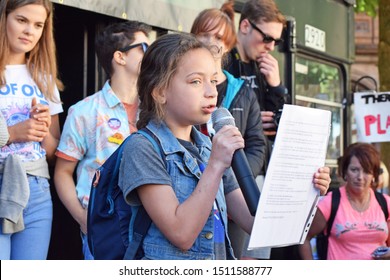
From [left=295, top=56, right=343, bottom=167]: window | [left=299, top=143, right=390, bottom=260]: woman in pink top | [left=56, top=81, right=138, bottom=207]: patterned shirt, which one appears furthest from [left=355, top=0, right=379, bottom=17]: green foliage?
[left=56, top=81, right=138, bottom=207]: patterned shirt

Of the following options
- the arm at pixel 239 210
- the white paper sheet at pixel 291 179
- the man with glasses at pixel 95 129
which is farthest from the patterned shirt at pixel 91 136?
the white paper sheet at pixel 291 179

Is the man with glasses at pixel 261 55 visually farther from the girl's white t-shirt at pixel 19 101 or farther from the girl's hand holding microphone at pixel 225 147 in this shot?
the girl's hand holding microphone at pixel 225 147

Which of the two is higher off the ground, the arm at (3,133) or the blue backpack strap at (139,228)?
the arm at (3,133)

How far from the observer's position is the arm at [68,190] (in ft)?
15.2

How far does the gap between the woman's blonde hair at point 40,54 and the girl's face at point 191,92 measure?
165 cm

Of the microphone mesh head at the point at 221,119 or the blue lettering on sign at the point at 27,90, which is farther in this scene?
the blue lettering on sign at the point at 27,90

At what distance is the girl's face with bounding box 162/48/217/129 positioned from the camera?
3.15 metres

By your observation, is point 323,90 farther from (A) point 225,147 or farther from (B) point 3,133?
(A) point 225,147

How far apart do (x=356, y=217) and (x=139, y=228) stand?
4216 millimetres

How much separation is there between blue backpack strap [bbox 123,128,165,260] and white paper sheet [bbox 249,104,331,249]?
1.17 feet

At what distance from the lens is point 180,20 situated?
6391 millimetres

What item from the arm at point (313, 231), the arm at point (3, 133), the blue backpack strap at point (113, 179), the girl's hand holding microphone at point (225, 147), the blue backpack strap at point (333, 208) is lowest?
the arm at point (313, 231)

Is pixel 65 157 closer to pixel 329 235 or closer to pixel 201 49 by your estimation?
pixel 201 49

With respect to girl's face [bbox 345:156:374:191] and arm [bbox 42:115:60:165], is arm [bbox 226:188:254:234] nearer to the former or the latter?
arm [bbox 42:115:60:165]
